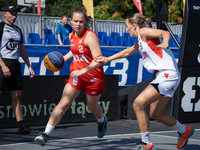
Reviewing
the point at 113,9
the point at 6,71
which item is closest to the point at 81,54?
the point at 6,71

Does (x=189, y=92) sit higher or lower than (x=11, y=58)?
lower

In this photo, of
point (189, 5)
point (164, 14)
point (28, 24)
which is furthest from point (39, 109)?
point (28, 24)

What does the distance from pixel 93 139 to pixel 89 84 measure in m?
1.08

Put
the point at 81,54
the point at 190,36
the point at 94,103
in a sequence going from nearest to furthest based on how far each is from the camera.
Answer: the point at 81,54, the point at 94,103, the point at 190,36

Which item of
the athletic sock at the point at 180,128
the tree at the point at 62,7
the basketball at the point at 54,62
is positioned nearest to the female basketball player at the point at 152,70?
the athletic sock at the point at 180,128

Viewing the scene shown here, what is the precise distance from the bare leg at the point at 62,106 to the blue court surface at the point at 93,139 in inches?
18.2

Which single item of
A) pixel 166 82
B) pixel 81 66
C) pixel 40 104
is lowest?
pixel 40 104

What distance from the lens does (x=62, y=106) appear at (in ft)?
13.8

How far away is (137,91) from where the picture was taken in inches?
277

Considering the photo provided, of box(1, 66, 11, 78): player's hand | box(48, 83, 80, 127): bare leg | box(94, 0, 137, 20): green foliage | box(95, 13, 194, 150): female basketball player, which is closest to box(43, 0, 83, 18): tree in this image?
box(94, 0, 137, 20): green foliage

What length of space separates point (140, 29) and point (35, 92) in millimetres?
3300

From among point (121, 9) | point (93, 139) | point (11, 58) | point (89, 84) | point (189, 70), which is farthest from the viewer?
point (121, 9)

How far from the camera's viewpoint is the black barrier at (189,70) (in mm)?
6020

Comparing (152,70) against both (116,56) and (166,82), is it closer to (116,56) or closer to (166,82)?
(166,82)
